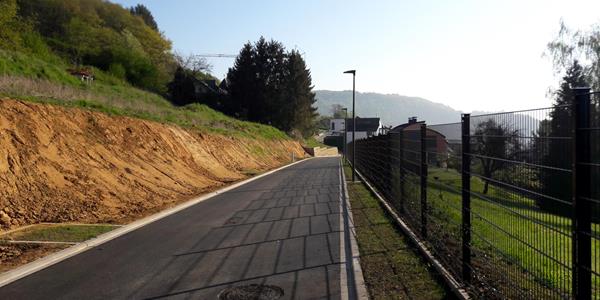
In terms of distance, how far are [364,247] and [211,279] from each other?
3059 millimetres

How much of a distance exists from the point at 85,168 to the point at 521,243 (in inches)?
530

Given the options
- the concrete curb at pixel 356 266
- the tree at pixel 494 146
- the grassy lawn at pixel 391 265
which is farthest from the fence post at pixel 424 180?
the tree at pixel 494 146

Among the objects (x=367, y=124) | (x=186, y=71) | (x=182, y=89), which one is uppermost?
(x=186, y=71)

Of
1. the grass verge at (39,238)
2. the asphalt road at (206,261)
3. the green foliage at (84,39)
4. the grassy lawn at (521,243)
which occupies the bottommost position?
the asphalt road at (206,261)

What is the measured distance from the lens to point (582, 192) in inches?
132

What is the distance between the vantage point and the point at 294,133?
78.2 m

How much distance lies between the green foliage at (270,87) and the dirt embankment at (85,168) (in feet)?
154

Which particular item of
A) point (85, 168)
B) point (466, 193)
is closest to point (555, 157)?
point (466, 193)

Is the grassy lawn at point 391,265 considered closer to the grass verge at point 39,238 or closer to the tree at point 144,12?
the grass verge at point 39,238

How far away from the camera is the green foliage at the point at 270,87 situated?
234ft

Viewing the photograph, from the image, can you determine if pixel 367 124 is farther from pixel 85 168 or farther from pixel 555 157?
pixel 555 157

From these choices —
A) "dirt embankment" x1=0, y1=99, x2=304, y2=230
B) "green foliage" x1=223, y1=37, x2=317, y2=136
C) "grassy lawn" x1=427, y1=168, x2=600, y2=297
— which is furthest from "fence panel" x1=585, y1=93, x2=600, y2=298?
"green foliage" x1=223, y1=37, x2=317, y2=136

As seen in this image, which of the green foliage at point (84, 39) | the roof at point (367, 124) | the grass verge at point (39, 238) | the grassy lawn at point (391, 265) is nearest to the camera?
the grassy lawn at point (391, 265)

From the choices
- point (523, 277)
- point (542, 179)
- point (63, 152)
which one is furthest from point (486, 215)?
point (63, 152)
